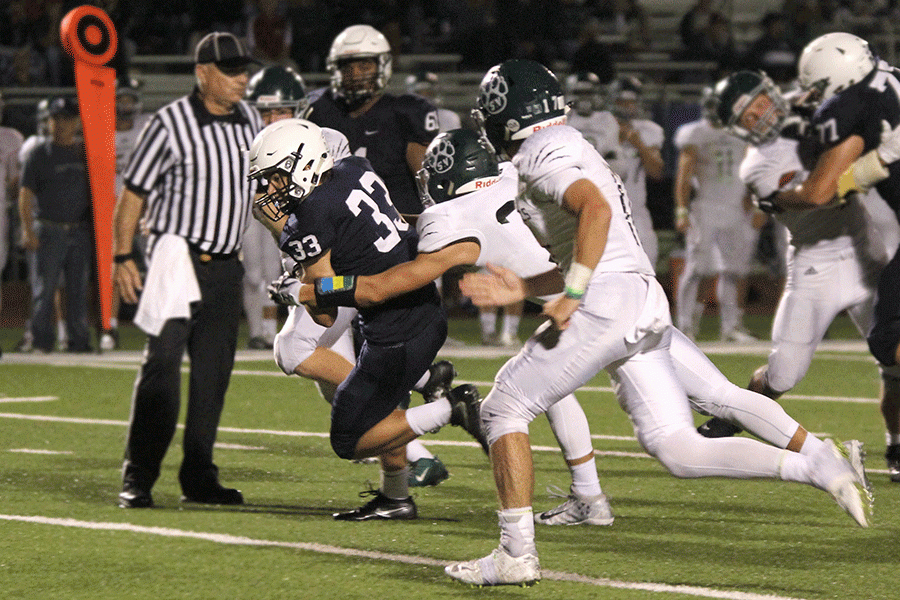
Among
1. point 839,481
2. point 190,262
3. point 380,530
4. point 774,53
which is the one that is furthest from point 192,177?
point 774,53

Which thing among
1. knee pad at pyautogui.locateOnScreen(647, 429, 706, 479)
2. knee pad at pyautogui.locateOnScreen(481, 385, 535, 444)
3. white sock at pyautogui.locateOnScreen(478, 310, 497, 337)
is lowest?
white sock at pyautogui.locateOnScreen(478, 310, 497, 337)

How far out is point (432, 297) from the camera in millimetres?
5039

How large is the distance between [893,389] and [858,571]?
1.95 meters

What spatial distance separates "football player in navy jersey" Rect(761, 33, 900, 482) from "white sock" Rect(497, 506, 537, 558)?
7.33 feet

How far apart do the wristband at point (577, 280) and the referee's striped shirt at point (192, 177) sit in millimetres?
1944

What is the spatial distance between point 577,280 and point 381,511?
1.57 meters

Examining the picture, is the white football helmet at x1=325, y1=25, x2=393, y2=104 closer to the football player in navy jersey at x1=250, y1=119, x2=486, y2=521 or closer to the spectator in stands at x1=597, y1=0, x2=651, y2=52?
the football player in navy jersey at x1=250, y1=119, x2=486, y2=521

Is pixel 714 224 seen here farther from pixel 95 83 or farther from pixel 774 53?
pixel 95 83

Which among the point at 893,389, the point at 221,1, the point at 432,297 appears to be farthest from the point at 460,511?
the point at 221,1

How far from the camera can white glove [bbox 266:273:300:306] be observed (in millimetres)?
4844

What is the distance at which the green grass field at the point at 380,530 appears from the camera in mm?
4250

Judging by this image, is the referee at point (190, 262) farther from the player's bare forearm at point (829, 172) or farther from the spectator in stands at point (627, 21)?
the spectator in stands at point (627, 21)

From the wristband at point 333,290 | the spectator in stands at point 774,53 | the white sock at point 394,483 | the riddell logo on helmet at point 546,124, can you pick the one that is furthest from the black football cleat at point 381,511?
the spectator in stands at point 774,53

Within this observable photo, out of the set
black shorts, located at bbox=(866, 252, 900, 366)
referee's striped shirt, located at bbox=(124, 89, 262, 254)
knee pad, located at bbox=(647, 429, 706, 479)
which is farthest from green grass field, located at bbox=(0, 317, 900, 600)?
referee's striped shirt, located at bbox=(124, 89, 262, 254)
